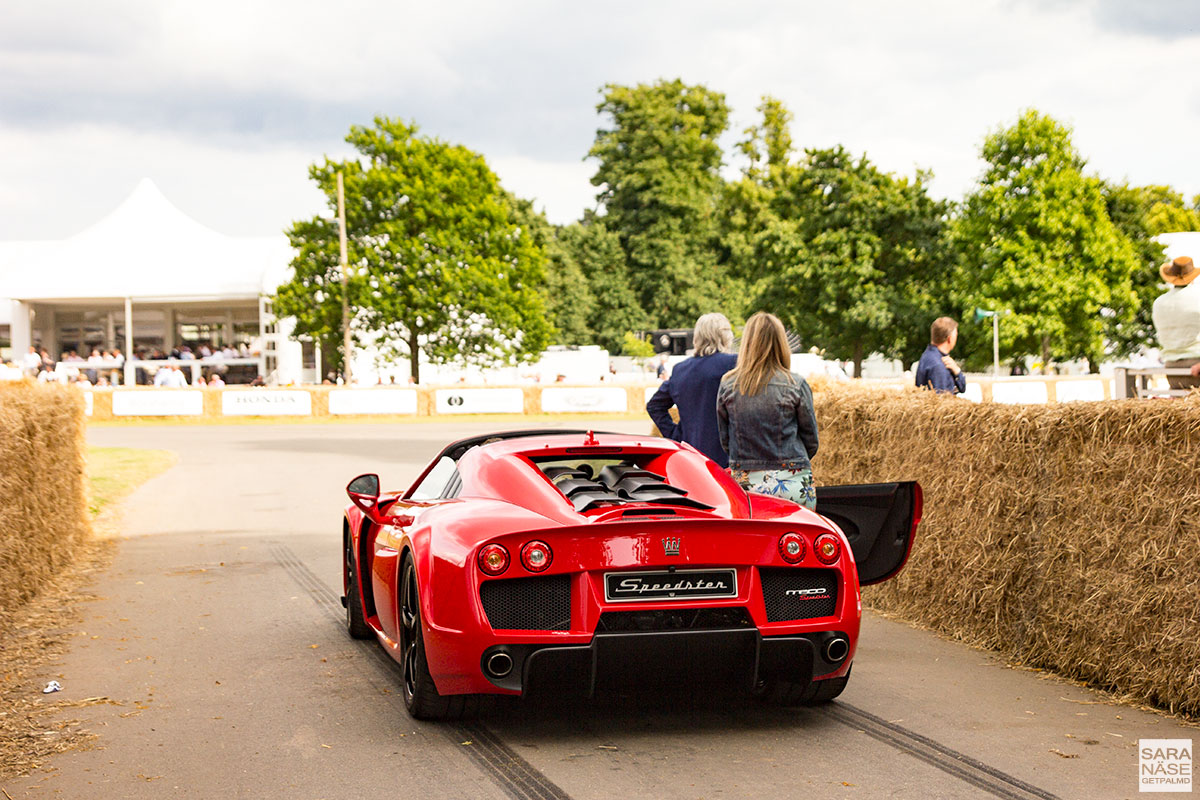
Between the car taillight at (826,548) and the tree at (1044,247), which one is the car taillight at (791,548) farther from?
the tree at (1044,247)

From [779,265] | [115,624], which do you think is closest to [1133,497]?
[115,624]

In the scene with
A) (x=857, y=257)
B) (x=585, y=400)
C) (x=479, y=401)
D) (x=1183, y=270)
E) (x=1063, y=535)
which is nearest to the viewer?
(x=1063, y=535)

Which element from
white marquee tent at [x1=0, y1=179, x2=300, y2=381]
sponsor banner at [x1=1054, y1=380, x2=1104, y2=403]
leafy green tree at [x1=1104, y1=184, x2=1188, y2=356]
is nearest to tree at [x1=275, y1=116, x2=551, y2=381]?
white marquee tent at [x1=0, y1=179, x2=300, y2=381]

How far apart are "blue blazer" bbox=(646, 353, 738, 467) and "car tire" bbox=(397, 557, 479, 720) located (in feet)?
8.46

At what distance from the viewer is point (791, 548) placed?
16.9 ft

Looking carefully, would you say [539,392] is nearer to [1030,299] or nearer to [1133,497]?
[1030,299]

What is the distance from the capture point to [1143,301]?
5319 cm

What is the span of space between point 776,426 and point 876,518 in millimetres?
703

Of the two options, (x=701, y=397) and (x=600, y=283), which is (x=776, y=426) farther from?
(x=600, y=283)

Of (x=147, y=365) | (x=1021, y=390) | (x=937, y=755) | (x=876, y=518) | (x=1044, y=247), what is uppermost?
(x=1044, y=247)

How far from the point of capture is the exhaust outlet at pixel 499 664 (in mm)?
4934

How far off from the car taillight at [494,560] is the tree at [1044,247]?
48.7 meters

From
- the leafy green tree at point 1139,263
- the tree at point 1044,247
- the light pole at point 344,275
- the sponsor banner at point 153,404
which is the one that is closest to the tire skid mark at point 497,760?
the sponsor banner at point 153,404

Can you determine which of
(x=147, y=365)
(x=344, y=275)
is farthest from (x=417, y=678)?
(x=147, y=365)
